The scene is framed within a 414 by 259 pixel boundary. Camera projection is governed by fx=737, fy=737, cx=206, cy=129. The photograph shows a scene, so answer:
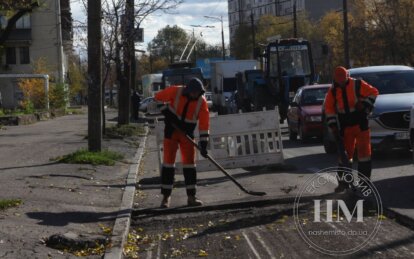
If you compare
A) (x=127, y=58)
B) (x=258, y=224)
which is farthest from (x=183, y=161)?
(x=127, y=58)

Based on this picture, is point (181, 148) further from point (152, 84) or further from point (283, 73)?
point (152, 84)

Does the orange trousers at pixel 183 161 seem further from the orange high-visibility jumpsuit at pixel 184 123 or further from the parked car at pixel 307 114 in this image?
the parked car at pixel 307 114

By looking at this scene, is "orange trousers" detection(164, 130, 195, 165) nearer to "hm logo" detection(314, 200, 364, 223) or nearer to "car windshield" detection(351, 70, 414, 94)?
"hm logo" detection(314, 200, 364, 223)

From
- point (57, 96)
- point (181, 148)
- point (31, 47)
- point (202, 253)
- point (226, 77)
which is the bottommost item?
point (202, 253)

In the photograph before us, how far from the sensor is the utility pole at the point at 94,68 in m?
16.2

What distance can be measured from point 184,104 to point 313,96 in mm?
11569

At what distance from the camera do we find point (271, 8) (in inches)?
4392

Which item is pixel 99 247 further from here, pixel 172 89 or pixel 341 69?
pixel 341 69

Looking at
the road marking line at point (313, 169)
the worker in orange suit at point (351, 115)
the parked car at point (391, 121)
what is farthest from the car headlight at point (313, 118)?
the worker in orange suit at point (351, 115)

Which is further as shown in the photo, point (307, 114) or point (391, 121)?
point (307, 114)

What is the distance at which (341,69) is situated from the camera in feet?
33.9

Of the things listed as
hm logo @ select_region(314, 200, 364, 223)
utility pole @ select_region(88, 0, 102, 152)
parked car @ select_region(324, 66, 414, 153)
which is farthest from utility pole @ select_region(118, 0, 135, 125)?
hm logo @ select_region(314, 200, 364, 223)

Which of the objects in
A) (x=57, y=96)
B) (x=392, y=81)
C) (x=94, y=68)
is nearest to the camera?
(x=392, y=81)

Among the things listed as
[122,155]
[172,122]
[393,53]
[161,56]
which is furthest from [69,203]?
[161,56]
